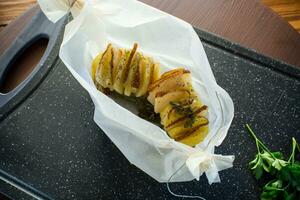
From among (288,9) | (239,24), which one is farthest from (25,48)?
(288,9)

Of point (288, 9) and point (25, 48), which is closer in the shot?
point (25, 48)

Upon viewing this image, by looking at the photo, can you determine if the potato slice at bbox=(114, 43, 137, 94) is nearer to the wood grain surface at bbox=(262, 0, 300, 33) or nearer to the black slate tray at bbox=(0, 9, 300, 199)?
the black slate tray at bbox=(0, 9, 300, 199)

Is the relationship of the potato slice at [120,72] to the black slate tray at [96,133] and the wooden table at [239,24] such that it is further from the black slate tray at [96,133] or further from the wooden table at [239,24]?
the wooden table at [239,24]

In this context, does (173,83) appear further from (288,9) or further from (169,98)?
(288,9)

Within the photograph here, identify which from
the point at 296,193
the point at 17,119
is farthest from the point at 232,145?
the point at 17,119

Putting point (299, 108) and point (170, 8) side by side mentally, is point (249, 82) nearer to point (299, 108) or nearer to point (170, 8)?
point (299, 108)

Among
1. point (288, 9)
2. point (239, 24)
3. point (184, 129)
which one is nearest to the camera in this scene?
point (184, 129)
